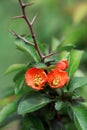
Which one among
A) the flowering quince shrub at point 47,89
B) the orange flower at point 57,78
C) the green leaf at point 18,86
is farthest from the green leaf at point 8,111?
the orange flower at point 57,78

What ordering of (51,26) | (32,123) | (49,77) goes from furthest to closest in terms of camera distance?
(51,26), (32,123), (49,77)

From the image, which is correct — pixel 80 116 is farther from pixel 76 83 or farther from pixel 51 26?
pixel 51 26

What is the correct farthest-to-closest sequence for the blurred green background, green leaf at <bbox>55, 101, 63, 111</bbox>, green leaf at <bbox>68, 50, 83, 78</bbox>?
the blurred green background
green leaf at <bbox>68, 50, 83, 78</bbox>
green leaf at <bbox>55, 101, 63, 111</bbox>

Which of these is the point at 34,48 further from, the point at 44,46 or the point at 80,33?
the point at 80,33

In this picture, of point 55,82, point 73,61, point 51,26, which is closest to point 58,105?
point 55,82

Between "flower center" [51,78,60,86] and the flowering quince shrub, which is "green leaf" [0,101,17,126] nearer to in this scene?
the flowering quince shrub

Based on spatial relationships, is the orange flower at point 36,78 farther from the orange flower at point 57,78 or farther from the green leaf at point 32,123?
the green leaf at point 32,123

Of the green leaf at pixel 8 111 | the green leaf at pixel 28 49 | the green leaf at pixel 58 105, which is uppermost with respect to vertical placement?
the green leaf at pixel 28 49

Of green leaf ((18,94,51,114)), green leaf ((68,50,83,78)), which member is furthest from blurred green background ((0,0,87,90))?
green leaf ((18,94,51,114))
